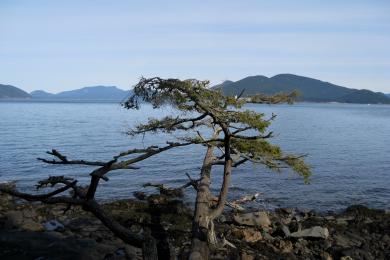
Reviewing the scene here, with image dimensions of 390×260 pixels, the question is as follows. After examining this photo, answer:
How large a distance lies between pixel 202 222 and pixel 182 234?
3974mm

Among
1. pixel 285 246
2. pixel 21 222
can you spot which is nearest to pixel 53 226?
pixel 21 222

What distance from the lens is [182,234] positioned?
20.7 m

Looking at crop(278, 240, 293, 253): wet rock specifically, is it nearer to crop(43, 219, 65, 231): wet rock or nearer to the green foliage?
the green foliage

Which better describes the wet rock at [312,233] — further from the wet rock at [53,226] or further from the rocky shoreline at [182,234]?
the wet rock at [53,226]

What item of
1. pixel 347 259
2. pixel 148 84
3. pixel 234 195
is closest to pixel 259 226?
pixel 347 259

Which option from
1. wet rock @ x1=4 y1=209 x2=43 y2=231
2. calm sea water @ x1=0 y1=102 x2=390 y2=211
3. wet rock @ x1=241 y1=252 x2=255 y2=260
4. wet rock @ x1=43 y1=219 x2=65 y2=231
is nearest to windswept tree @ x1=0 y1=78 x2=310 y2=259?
wet rock @ x1=241 y1=252 x2=255 y2=260

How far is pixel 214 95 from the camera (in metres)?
14.6

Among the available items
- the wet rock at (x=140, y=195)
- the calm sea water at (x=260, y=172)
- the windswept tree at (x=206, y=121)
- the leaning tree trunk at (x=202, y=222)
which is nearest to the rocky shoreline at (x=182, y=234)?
the leaning tree trunk at (x=202, y=222)

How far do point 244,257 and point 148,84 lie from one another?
25.7ft

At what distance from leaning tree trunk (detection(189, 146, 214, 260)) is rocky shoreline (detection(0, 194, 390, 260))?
4.15ft

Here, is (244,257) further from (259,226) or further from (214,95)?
→ (214,95)

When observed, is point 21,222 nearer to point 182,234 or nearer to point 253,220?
point 182,234

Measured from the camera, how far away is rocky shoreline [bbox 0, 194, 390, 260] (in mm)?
17875

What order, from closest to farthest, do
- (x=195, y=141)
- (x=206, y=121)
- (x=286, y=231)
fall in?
(x=195, y=141), (x=206, y=121), (x=286, y=231)
